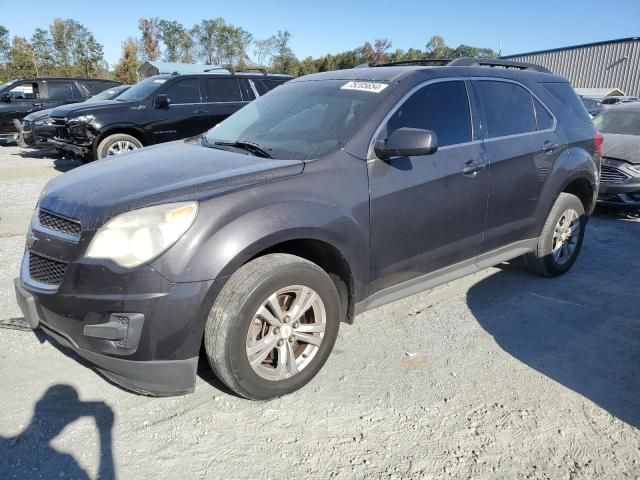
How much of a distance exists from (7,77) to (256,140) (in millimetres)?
47287

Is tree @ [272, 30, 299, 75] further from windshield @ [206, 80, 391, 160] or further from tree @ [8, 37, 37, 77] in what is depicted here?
windshield @ [206, 80, 391, 160]

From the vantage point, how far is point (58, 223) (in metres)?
2.60

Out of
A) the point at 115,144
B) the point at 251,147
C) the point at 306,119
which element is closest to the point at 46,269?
the point at 251,147

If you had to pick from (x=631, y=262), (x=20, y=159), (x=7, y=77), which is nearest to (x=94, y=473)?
(x=631, y=262)

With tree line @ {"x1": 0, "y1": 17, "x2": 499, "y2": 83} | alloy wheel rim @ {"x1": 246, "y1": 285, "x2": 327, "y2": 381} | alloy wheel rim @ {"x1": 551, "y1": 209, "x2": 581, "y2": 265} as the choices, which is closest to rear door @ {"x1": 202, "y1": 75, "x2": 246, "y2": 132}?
alloy wheel rim @ {"x1": 551, "y1": 209, "x2": 581, "y2": 265}

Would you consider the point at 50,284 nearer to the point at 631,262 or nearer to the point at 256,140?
the point at 256,140

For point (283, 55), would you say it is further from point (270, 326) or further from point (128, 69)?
point (270, 326)

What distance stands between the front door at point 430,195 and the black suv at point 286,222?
0.4 inches

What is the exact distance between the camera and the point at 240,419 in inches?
103

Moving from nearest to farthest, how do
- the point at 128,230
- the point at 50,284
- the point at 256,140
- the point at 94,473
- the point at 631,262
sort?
1. the point at 94,473
2. the point at 128,230
3. the point at 50,284
4. the point at 256,140
5. the point at 631,262

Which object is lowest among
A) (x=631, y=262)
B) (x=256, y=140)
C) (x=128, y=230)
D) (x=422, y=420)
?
Answer: (x=631, y=262)

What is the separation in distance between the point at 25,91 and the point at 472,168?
14.0 m

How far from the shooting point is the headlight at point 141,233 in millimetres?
2303

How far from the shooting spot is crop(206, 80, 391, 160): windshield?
308cm
